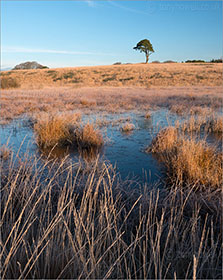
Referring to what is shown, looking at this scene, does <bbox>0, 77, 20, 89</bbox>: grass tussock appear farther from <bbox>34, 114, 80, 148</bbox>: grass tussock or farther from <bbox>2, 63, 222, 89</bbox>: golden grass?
<bbox>34, 114, 80, 148</bbox>: grass tussock

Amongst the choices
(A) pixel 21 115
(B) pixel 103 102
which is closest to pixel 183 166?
(A) pixel 21 115

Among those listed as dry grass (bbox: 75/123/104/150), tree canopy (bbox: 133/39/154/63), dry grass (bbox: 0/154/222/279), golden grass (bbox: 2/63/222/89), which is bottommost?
dry grass (bbox: 0/154/222/279)

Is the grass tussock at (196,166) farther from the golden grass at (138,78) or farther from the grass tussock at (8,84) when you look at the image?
the grass tussock at (8,84)

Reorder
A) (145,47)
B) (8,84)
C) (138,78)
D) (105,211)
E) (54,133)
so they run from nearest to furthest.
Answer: (105,211) < (54,133) < (8,84) < (138,78) < (145,47)

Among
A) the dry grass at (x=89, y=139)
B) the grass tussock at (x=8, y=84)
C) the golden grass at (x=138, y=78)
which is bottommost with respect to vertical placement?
the dry grass at (x=89, y=139)

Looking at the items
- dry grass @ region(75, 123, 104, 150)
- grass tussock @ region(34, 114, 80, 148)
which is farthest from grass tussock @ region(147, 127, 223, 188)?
grass tussock @ region(34, 114, 80, 148)

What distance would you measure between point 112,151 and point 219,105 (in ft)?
27.7

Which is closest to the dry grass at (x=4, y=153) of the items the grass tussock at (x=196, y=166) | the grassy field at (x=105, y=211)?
the grassy field at (x=105, y=211)

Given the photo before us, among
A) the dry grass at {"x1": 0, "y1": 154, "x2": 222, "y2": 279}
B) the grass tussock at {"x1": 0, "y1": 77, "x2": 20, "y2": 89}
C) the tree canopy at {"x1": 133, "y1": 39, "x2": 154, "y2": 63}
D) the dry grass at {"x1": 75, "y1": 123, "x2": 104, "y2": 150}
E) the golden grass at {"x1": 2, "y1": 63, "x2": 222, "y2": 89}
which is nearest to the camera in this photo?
the dry grass at {"x1": 0, "y1": 154, "x2": 222, "y2": 279}

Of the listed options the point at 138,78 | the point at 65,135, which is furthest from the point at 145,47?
the point at 65,135

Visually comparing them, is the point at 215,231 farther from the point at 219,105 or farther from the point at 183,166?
the point at 219,105

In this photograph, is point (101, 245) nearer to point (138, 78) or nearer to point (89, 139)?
point (89, 139)

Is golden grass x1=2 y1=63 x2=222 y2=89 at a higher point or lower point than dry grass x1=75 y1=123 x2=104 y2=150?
higher

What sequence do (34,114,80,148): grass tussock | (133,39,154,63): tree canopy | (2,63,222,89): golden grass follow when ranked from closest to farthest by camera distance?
1. (34,114,80,148): grass tussock
2. (2,63,222,89): golden grass
3. (133,39,154,63): tree canopy
